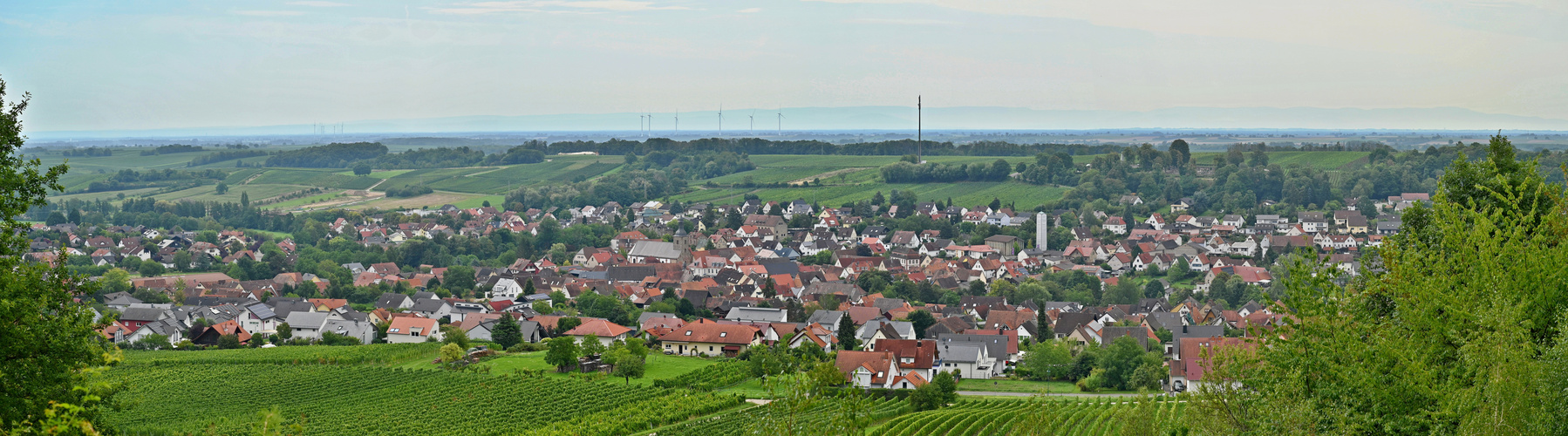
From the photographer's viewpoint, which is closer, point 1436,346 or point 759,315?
point 1436,346

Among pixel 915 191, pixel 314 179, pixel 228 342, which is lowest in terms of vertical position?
pixel 228 342

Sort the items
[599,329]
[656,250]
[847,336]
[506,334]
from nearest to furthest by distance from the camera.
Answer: [847,336], [506,334], [599,329], [656,250]

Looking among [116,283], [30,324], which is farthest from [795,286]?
[30,324]

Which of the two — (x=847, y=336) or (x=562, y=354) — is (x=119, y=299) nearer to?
(x=562, y=354)

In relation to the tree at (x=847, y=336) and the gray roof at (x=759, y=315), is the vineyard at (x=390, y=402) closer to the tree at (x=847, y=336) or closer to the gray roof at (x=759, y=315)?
the tree at (x=847, y=336)

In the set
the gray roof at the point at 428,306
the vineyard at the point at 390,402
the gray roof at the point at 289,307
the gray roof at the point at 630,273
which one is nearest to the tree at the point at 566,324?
the gray roof at the point at 428,306
